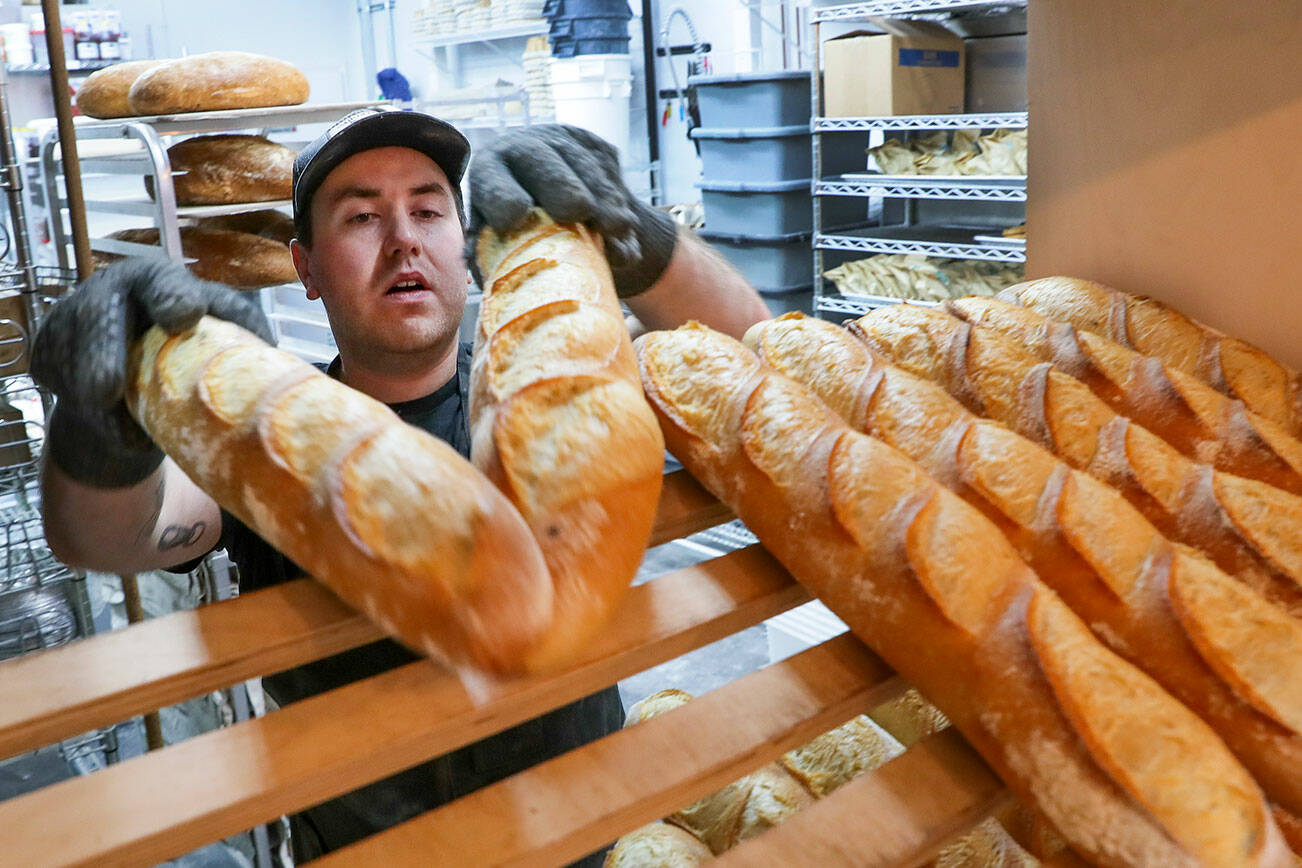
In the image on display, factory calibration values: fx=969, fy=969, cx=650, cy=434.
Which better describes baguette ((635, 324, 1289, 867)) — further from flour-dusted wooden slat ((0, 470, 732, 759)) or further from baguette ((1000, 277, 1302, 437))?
baguette ((1000, 277, 1302, 437))

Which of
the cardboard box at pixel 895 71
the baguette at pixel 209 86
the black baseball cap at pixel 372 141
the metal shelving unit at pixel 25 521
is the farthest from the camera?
the cardboard box at pixel 895 71

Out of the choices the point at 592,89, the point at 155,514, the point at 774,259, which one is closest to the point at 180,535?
the point at 155,514

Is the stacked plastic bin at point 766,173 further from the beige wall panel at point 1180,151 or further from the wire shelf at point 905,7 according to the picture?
the beige wall panel at point 1180,151

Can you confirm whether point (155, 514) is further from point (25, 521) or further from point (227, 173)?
point (227, 173)

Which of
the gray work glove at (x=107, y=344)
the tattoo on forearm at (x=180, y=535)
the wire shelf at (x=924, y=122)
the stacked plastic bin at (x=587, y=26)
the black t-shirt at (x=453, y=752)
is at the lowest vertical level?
the black t-shirt at (x=453, y=752)

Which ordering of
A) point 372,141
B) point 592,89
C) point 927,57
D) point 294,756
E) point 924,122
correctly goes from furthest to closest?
point 592,89
point 927,57
point 924,122
point 372,141
point 294,756

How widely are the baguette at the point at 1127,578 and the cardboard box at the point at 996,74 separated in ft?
10.1

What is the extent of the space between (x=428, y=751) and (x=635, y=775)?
0.13 metres

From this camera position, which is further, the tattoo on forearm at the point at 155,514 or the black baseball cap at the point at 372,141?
the black baseball cap at the point at 372,141

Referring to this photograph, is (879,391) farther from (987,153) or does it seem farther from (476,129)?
(476,129)

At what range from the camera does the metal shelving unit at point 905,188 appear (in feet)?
9.85

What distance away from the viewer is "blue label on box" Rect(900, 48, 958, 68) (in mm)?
3311

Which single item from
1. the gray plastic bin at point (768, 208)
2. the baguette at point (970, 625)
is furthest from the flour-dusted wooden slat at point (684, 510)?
the gray plastic bin at point (768, 208)

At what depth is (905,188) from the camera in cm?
331
